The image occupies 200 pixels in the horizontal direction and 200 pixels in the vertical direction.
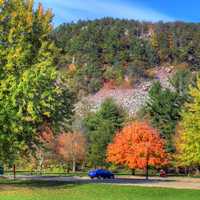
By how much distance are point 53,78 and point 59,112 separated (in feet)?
15.0

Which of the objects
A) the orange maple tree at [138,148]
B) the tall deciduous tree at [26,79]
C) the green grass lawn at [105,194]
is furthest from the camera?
the orange maple tree at [138,148]

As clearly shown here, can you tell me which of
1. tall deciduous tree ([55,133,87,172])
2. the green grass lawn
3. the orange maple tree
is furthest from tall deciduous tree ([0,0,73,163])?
tall deciduous tree ([55,133,87,172])

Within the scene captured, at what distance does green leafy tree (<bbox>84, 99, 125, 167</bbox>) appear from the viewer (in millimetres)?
90125

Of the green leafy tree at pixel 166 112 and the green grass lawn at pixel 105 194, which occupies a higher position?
the green leafy tree at pixel 166 112

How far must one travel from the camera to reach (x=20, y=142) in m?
33.9

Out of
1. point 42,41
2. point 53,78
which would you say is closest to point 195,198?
point 53,78

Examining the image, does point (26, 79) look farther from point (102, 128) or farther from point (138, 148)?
point (102, 128)

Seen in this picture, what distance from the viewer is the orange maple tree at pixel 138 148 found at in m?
73.8

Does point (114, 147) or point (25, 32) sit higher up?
point (25, 32)

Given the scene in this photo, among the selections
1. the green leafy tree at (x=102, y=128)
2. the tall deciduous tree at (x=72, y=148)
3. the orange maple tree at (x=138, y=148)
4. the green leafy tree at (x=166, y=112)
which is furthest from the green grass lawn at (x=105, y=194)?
the green leafy tree at (x=166, y=112)

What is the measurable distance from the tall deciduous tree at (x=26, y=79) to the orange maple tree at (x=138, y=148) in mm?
36007

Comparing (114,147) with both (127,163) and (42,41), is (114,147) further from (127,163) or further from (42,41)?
(42,41)

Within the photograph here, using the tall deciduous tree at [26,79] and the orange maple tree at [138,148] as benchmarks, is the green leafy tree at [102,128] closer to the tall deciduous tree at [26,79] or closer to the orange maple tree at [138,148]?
the orange maple tree at [138,148]

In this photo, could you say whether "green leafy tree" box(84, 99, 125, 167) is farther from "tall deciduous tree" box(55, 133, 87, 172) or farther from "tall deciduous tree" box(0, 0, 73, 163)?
"tall deciduous tree" box(0, 0, 73, 163)
